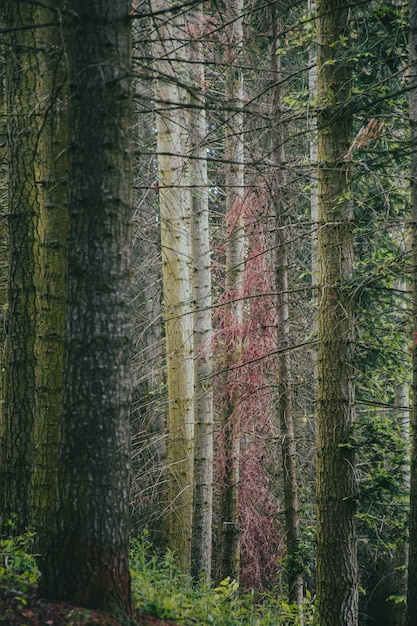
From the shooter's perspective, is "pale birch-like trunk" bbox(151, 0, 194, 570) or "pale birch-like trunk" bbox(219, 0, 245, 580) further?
"pale birch-like trunk" bbox(219, 0, 245, 580)

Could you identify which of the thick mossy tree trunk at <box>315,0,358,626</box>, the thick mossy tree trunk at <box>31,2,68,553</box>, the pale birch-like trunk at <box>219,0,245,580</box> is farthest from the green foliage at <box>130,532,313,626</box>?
the pale birch-like trunk at <box>219,0,245,580</box>

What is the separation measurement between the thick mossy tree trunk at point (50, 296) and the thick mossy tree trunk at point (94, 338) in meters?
1.66

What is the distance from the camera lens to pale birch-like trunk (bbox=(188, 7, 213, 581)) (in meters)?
11.3

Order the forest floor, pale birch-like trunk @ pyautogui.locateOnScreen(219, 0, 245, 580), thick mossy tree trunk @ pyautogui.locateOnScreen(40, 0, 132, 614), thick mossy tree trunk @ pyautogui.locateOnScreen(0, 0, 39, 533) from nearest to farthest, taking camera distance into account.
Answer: the forest floor
thick mossy tree trunk @ pyautogui.locateOnScreen(40, 0, 132, 614)
thick mossy tree trunk @ pyautogui.locateOnScreen(0, 0, 39, 533)
pale birch-like trunk @ pyautogui.locateOnScreen(219, 0, 245, 580)

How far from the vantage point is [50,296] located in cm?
718

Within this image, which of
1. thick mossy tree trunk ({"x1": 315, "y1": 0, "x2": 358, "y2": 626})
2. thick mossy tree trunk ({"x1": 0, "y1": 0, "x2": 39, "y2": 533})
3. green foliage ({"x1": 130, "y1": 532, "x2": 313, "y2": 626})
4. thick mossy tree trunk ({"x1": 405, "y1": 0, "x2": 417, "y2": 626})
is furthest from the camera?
thick mossy tree trunk ({"x1": 315, "y1": 0, "x2": 358, "y2": 626})

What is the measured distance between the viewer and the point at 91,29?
17.3 ft

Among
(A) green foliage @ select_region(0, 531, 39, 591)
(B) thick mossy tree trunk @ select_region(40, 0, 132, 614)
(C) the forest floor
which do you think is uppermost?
(B) thick mossy tree trunk @ select_region(40, 0, 132, 614)

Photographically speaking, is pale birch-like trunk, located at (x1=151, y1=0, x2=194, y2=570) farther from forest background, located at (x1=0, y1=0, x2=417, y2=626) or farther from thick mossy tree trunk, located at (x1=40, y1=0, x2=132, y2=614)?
thick mossy tree trunk, located at (x1=40, y1=0, x2=132, y2=614)

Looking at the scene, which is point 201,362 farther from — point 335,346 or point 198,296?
point 335,346

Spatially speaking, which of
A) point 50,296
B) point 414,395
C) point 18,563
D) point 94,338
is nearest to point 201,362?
point 414,395

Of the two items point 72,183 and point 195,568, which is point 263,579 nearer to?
point 195,568

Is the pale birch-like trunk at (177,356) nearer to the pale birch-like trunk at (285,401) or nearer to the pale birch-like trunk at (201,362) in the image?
the pale birch-like trunk at (201,362)

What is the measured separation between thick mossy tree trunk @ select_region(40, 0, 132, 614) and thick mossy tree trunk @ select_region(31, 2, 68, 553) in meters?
1.66
